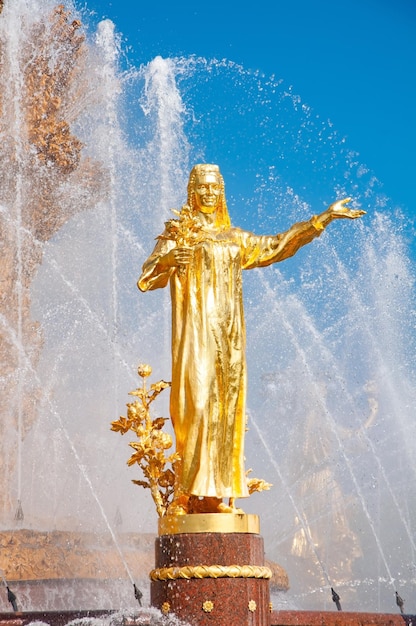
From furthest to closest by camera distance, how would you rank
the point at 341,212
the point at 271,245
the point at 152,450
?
the point at 271,245, the point at 341,212, the point at 152,450

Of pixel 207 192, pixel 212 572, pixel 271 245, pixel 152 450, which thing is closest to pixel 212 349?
pixel 152 450

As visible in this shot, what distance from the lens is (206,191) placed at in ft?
34.2

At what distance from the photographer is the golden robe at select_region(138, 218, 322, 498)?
9.55m

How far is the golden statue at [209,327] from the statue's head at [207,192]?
0.01 meters

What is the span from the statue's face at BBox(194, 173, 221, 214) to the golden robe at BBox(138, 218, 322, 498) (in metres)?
0.26

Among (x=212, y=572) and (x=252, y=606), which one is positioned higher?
(x=212, y=572)

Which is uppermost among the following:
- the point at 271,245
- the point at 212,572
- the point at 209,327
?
the point at 271,245

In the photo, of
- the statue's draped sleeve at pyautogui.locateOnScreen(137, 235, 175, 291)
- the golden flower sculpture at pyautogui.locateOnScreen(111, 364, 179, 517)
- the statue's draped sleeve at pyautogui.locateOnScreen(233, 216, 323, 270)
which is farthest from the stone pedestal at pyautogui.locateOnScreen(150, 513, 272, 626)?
the statue's draped sleeve at pyautogui.locateOnScreen(233, 216, 323, 270)

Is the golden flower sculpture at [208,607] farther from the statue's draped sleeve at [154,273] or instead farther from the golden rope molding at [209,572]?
the statue's draped sleeve at [154,273]

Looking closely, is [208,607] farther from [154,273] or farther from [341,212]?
[341,212]

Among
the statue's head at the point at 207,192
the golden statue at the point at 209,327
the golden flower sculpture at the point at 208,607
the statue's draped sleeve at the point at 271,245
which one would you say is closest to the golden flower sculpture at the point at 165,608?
the golden flower sculpture at the point at 208,607

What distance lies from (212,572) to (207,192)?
3826mm

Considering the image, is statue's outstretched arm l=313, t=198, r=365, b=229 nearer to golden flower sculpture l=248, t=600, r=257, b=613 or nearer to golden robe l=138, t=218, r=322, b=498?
golden robe l=138, t=218, r=322, b=498

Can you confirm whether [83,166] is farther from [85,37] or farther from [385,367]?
[385,367]
